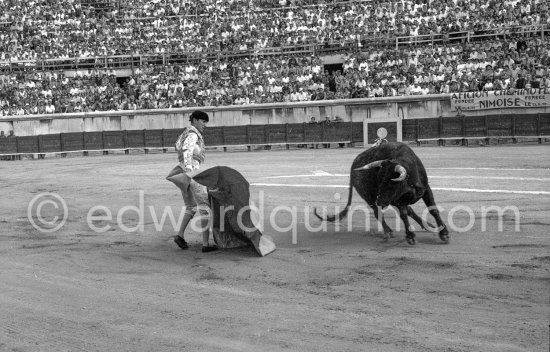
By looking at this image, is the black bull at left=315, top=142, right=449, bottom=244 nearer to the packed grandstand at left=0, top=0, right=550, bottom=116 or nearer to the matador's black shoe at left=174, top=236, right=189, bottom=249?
the matador's black shoe at left=174, top=236, right=189, bottom=249

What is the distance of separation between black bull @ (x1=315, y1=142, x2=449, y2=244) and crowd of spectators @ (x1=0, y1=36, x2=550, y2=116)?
57.5 feet

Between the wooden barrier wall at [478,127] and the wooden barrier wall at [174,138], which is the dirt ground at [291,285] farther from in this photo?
the wooden barrier wall at [174,138]

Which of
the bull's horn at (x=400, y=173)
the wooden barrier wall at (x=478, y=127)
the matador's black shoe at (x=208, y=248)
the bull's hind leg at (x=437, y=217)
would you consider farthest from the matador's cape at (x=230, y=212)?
the wooden barrier wall at (x=478, y=127)

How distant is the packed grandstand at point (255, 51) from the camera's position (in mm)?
26938

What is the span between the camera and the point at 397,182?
27.8 ft

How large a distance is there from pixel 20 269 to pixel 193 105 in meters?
23.0

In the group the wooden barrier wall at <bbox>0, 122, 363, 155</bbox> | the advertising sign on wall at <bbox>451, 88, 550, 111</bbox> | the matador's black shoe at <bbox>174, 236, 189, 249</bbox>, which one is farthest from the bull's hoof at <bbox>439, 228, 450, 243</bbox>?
the wooden barrier wall at <bbox>0, 122, 363, 155</bbox>

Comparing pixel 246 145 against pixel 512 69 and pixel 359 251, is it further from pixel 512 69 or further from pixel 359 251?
pixel 359 251

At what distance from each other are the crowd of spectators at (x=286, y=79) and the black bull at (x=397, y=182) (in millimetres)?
17525

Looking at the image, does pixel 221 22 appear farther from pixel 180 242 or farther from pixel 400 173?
pixel 400 173

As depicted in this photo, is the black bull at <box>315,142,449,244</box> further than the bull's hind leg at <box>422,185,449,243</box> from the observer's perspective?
No

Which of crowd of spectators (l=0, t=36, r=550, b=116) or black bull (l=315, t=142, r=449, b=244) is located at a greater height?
crowd of spectators (l=0, t=36, r=550, b=116)

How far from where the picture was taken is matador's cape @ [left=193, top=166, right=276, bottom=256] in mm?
8688

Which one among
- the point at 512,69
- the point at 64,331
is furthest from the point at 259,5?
the point at 64,331
